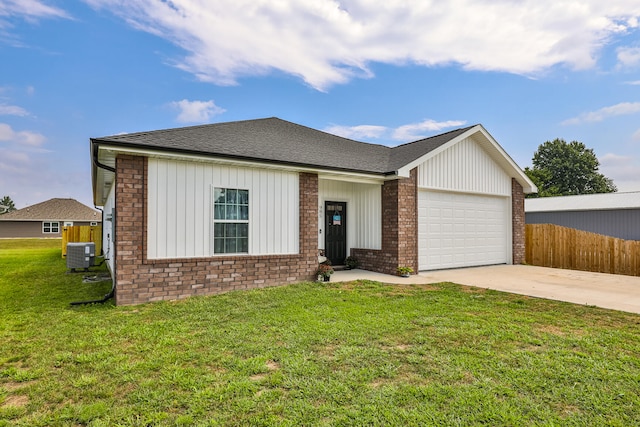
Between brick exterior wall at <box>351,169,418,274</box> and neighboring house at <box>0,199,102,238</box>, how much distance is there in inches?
1568

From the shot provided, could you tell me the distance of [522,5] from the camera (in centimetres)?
884

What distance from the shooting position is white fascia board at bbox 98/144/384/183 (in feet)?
20.9

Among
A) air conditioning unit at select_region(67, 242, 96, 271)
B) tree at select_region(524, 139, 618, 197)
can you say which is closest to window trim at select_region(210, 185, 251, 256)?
air conditioning unit at select_region(67, 242, 96, 271)

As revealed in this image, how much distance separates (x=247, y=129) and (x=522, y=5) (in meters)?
8.33

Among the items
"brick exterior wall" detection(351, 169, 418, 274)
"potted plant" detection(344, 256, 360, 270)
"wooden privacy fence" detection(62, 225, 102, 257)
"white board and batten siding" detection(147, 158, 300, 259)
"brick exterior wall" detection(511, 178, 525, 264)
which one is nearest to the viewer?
"white board and batten siding" detection(147, 158, 300, 259)

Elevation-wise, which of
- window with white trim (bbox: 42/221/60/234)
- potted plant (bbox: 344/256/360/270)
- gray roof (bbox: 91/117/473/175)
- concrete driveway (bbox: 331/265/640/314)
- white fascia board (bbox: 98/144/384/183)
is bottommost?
concrete driveway (bbox: 331/265/640/314)

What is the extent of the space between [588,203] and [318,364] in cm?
2467

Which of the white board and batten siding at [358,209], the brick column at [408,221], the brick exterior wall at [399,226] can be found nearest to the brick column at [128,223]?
the white board and batten siding at [358,209]

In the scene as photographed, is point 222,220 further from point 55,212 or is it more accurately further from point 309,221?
point 55,212

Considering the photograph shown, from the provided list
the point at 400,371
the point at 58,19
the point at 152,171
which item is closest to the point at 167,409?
the point at 400,371

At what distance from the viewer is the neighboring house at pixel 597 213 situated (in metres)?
18.4

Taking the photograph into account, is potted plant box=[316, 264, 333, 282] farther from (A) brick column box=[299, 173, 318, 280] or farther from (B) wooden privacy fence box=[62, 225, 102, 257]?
(B) wooden privacy fence box=[62, 225, 102, 257]

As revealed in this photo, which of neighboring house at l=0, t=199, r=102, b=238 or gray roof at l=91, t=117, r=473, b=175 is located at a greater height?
gray roof at l=91, t=117, r=473, b=175

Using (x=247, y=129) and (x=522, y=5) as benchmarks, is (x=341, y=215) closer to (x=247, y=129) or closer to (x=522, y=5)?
(x=247, y=129)
